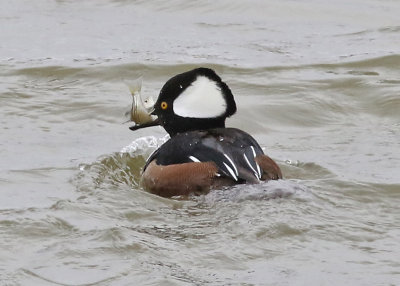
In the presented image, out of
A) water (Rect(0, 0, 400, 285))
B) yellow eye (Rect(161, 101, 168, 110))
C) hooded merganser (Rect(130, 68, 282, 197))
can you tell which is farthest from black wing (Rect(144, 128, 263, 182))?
yellow eye (Rect(161, 101, 168, 110))

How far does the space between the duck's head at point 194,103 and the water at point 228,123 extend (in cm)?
62

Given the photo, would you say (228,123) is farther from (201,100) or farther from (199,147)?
(199,147)

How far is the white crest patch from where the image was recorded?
809 centimetres

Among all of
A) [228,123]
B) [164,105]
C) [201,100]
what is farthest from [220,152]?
[228,123]

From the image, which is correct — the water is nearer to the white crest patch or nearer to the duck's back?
the duck's back

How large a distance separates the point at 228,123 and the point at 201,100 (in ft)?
8.47

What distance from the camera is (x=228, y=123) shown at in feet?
35.2

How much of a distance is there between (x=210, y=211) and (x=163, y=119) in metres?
1.36

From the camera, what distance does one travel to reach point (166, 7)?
15094 mm

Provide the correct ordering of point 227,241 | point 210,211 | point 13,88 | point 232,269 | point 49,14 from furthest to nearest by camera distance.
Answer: point 49,14, point 13,88, point 210,211, point 227,241, point 232,269

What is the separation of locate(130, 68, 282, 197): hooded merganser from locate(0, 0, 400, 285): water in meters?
0.13

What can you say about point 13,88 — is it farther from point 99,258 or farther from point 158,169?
point 99,258

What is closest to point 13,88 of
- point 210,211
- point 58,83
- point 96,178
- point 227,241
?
point 58,83

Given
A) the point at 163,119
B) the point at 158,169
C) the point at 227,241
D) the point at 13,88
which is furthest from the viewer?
the point at 13,88
